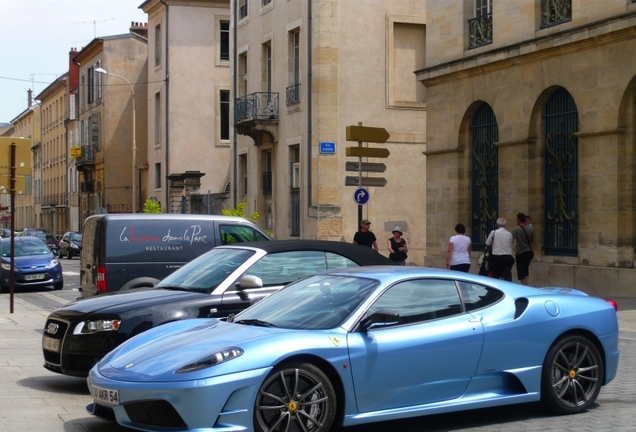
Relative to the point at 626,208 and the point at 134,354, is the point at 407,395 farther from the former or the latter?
the point at 626,208

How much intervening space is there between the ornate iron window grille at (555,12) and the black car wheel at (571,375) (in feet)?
47.7

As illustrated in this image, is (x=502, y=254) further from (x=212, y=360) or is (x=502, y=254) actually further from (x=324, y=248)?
(x=212, y=360)

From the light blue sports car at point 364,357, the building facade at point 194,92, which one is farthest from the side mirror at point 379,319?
the building facade at point 194,92

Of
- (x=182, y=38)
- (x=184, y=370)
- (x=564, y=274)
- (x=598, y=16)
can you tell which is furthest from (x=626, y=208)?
(x=182, y=38)

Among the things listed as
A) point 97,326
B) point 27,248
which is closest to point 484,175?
point 27,248

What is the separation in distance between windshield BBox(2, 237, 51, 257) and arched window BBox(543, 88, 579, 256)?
14.7 metres

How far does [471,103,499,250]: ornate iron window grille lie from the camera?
80.6 feet

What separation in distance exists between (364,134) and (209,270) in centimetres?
1102

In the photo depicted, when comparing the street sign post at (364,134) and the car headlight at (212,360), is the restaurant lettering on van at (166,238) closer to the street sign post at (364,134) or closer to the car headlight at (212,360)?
the street sign post at (364,134)

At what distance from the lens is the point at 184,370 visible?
22.6 feet

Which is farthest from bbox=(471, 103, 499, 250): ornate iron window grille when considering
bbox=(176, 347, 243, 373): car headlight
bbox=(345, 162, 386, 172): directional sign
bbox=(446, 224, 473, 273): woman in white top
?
bbox=(176, 347, 243, 373): car headlight

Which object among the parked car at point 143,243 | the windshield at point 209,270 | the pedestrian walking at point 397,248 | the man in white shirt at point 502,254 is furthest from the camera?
the pedestrian walking at point 397,248

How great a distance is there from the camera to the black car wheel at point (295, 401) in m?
6.94

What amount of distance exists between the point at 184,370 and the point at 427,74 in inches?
822
